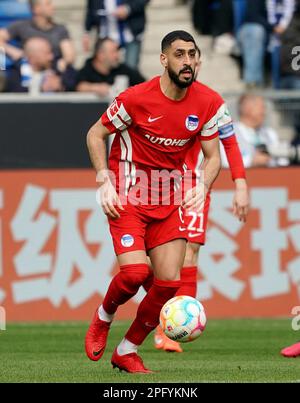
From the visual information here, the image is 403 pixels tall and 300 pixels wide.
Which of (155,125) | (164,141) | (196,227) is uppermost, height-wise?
(155,125)

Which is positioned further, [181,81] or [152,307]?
[152,307]

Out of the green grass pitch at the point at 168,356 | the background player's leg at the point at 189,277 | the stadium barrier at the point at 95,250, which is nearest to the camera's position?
the green grass pitch at the point at 168,356

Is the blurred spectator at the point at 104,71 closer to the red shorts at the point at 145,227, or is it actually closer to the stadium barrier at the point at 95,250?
the stadium barrier at the point at 95,250

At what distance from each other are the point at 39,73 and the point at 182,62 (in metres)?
7.71

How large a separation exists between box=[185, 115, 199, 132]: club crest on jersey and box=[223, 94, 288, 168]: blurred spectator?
5.86m

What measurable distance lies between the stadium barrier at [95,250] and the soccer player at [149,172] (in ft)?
18.4

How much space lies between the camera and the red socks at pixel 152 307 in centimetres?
985

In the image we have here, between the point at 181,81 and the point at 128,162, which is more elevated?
the point at 181,81

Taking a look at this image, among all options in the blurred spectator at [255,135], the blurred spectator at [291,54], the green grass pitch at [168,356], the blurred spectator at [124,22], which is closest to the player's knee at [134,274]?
the green grass pitch at [168,356]

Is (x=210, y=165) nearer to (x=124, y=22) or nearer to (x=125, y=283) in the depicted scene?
(x=125, y=283)

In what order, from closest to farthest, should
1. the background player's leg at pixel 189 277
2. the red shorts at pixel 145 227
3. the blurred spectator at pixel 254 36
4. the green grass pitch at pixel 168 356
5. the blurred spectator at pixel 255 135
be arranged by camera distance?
the green grass pitch at pixel 168 356 → the red shorts at pixel 145 227 → the background player's leg at pixel 189 277 → the blurred spectator at pixel 255 135 → the blurred spectator at pixel 254 36

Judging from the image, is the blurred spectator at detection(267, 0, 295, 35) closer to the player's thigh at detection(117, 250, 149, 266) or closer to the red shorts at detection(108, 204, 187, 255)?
the red shorts at detection(108, 204, 187, 255)

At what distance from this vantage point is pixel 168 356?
11.6 metres

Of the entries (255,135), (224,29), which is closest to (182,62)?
(255,135)
